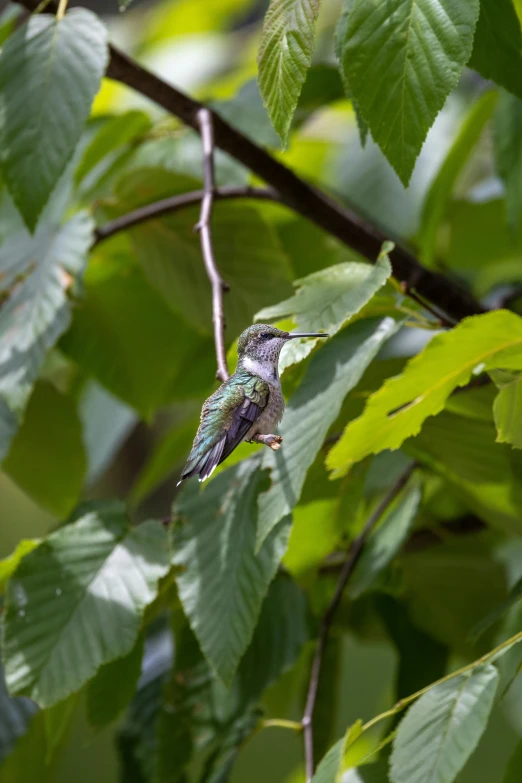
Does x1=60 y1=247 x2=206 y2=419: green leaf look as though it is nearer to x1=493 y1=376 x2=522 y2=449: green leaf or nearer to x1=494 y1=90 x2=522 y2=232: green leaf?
x1=494 y1=90 x2=522 y2=232: green leaf

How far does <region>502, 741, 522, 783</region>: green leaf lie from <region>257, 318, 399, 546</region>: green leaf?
0.19 meters

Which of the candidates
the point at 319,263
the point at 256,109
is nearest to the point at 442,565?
the point at 319,263

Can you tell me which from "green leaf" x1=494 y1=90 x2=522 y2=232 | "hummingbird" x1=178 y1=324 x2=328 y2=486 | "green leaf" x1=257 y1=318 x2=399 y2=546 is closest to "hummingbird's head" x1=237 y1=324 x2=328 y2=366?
"hummingbird" x1=178 y1=324 x2=328 y2=486

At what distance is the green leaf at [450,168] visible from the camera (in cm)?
95

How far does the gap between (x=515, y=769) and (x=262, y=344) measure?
0.31m

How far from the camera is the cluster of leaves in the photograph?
1.65ft

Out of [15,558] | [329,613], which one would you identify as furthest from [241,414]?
[329,613]

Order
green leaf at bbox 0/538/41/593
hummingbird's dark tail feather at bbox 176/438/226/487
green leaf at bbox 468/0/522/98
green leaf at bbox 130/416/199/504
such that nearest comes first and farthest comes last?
hummingbird's dark tail feather at bbox 176/438/226/487 → green leaf at bbox 468/0/522/98 → green leaf at bbox 0/538/41/593 → green leaf at bbox 130/416/199/504

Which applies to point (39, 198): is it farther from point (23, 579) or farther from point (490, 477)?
point (490, 477)

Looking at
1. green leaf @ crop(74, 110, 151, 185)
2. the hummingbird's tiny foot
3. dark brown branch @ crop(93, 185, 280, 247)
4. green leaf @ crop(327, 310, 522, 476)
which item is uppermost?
green leaf @ crop(74, 110, 151, 185)

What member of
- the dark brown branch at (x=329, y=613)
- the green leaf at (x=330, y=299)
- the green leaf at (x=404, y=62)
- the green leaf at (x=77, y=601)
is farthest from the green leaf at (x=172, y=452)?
the green leaf at (x=404, y=62)

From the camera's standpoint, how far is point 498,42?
573mm

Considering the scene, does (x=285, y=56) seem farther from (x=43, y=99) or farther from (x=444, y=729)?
(x=444, y=729)

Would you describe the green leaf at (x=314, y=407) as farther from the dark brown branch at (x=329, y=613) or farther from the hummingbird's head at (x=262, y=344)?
the dark brown branch at (x=329, y=613)
